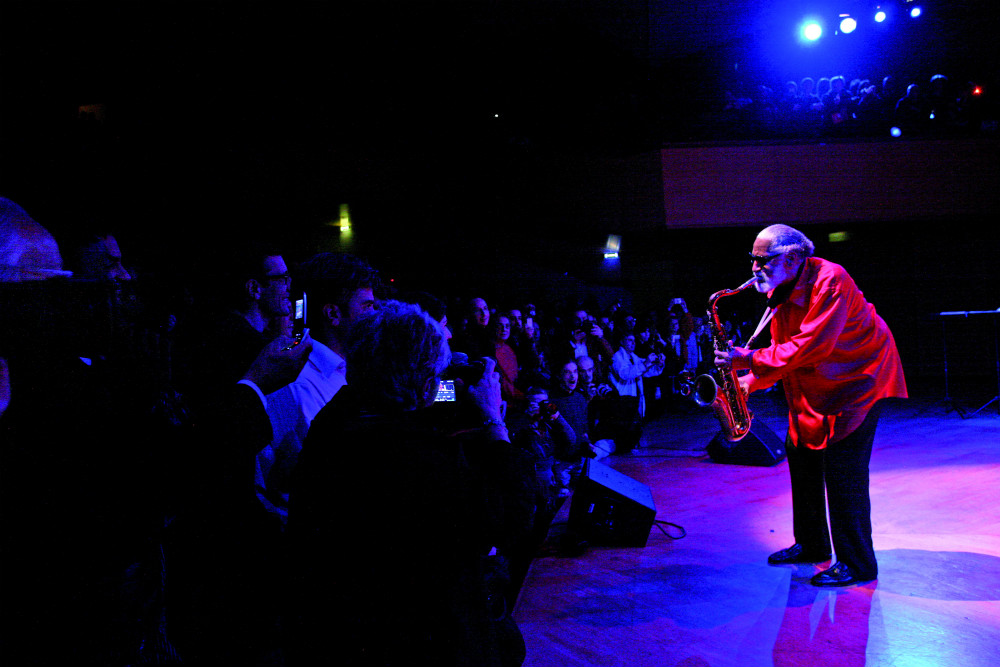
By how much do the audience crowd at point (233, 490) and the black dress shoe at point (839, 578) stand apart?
5.41 feet

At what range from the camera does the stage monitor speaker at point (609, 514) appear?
3.36m

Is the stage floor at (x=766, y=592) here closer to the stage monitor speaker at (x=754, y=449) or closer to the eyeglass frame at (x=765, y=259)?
the stage monitor speaker at (x=754, y=449)

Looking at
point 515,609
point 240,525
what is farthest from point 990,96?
point 240,525

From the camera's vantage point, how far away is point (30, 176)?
4.23 m

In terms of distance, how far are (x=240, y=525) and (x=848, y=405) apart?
2438 mm

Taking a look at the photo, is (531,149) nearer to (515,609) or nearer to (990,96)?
(990,96)

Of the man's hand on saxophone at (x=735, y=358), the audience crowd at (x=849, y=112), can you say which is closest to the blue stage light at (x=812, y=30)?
the audience crowd at (x=849, y=112)

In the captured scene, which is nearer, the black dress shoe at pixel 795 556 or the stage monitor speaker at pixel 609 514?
the black dress shoe at pixel 795 556

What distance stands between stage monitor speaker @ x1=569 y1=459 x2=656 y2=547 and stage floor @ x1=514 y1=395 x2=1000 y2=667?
0.09 meters

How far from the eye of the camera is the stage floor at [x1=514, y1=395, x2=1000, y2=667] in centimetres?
221

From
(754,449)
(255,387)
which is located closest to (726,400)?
(754,449)

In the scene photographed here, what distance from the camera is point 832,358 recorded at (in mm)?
2721

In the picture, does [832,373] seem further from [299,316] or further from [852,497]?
[299,316]

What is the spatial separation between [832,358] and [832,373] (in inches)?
2.6
